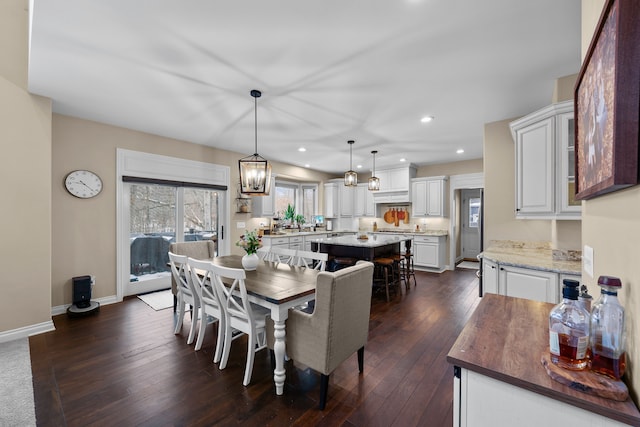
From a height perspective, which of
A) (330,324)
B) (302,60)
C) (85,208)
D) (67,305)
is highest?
(302,60)

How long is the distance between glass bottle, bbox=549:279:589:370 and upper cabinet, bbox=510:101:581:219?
2.06 m

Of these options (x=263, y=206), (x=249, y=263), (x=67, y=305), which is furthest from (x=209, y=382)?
(x=263, y=206)

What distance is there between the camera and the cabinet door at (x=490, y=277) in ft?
8.71

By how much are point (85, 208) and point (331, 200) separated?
5548 millimetres

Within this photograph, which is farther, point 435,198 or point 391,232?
point 391,232

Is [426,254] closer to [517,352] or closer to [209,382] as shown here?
[209,382]

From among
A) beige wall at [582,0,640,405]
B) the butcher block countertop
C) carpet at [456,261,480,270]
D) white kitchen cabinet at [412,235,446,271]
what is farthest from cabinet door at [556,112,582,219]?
carpet at [456,261,480,270]

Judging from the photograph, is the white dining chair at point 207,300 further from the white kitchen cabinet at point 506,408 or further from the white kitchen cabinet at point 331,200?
the white kitchen cabinet at point 331,200

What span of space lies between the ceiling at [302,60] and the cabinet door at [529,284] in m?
1.86

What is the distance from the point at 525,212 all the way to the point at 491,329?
6.96 ft

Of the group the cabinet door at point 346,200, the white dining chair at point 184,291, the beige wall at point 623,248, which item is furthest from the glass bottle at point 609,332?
the cabinet door at point 346,200

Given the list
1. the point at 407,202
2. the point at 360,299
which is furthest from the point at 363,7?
the point at 407,202

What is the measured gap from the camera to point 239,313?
221 cm

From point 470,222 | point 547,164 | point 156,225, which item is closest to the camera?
point 547,164
